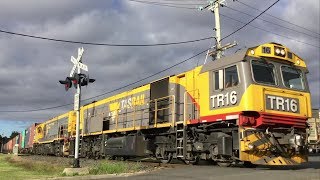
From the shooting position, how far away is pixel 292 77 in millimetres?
14883

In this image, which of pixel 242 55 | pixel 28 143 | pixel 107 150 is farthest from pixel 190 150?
pixel 28 143

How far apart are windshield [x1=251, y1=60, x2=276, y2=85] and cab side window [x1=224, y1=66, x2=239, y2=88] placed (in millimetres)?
634

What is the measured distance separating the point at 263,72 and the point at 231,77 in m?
1.14

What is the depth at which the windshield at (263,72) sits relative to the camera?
1384 centimetres

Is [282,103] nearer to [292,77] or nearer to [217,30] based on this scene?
[292,77]

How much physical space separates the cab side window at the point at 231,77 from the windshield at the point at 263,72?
2.08 ft

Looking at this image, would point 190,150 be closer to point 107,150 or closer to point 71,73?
point 71,73

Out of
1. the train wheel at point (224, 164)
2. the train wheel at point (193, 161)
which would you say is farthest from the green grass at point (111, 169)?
the train wheel at point (224, 164)

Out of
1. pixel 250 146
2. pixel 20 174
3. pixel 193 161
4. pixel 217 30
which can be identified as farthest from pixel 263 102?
pixel 217 30

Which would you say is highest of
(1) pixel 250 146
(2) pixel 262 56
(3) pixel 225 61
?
(2) pixel 262 56

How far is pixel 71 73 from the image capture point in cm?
1628

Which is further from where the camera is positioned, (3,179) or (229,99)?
(229,99)

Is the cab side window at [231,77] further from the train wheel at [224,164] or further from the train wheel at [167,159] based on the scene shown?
the train wheel at [167,159]

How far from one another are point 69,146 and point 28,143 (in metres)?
27.2
